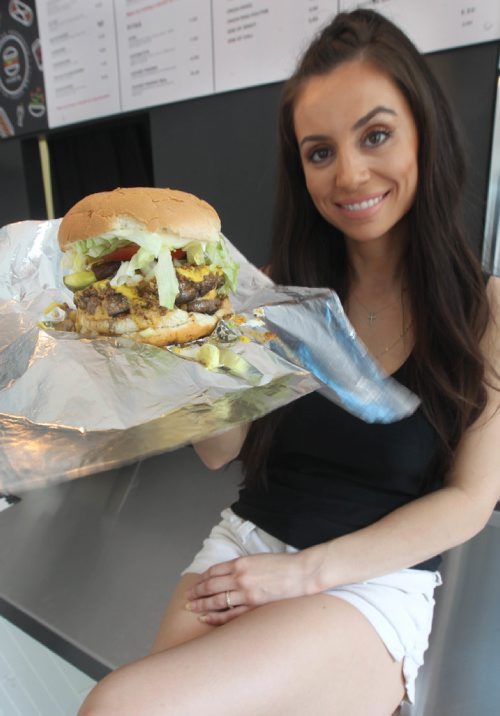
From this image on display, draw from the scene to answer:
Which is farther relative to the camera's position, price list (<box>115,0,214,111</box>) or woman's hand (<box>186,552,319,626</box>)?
price list (<box>115,0,214,111</box>)

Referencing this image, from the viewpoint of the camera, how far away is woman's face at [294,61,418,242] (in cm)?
87

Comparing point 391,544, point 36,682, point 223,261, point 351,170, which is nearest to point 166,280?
point 223,261

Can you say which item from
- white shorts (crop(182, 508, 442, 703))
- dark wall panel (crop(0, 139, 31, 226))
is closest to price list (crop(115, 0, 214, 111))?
dark wall panel (crop(0, 139, 31, 226))

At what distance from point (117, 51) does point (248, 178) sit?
2.69 ft

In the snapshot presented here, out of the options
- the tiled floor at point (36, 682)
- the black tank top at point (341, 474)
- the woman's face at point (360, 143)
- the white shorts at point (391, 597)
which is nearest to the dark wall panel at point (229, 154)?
the woman's face at point (360, 143)

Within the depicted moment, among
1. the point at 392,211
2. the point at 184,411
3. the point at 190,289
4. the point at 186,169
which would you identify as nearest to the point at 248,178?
the point at 186,169

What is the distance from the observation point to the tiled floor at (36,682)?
125cm

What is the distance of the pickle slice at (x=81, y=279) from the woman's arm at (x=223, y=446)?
44 centimetres

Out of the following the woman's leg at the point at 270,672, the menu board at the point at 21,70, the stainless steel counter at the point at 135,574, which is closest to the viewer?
the woman's leg at the point at 270,672

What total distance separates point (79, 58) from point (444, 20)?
1604mm

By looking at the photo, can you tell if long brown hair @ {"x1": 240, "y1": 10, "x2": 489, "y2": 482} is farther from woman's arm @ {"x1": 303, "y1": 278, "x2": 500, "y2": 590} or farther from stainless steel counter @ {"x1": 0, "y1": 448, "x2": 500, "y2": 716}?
stainless steel counter @ {"x1": 0, "y1": 448, "x2": 500, "y2": 716}

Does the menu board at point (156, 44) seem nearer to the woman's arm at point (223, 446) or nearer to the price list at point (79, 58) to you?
the price list at point (79, 58)

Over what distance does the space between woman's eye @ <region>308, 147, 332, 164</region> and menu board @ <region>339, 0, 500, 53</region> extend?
679 millimetres

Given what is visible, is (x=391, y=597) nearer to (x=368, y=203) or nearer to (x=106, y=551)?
(x=368, y=203)
